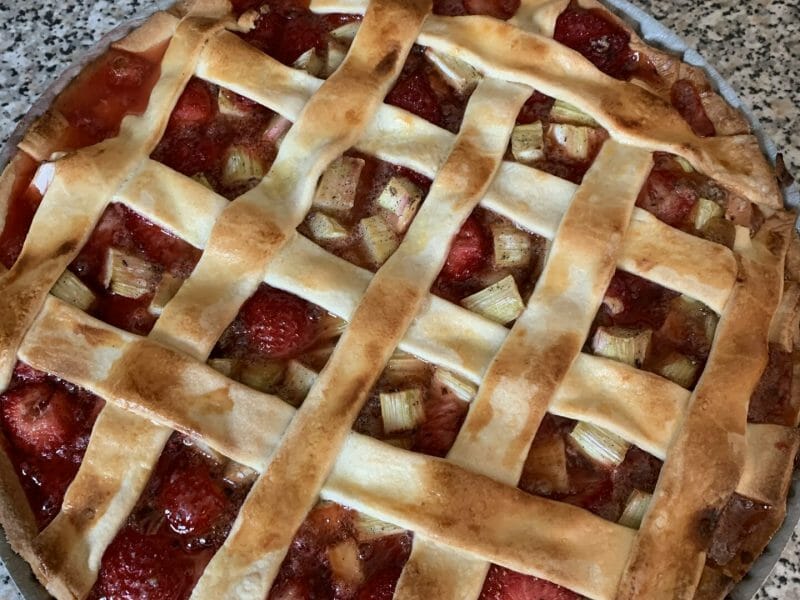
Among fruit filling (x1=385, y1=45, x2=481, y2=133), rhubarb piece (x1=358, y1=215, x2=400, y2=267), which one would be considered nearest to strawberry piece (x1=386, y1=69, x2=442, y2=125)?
fruit filling (x1=385, y1=45, x2=481, y2=133)

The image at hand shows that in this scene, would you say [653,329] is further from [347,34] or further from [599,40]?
[347,34]

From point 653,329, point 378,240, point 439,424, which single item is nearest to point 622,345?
point 653,329

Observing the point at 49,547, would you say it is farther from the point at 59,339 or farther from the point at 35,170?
the point at 35,170

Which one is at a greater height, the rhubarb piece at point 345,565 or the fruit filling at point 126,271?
the fruit filling at point 126,271

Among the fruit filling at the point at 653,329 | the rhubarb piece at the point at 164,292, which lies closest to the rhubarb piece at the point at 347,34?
the rhubarb piece at the point at 164,292

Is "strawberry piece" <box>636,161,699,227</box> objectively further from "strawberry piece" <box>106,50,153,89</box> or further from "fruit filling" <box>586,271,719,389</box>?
"strawberry piece" <box>106,50,153,89</box>

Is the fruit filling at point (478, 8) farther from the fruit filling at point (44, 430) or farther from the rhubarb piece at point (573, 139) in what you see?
the fruit filling at point (44, 430)
